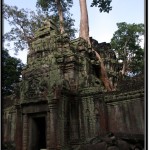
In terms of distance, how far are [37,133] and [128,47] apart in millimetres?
13460

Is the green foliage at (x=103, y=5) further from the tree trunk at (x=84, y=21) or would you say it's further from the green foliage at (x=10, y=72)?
the green foliage at (x=10, y=72)

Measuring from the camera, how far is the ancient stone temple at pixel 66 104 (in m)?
10.8

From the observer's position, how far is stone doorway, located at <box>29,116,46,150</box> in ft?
39.4

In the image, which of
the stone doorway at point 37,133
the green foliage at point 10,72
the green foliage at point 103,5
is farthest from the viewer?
the green foliage at point 10,72

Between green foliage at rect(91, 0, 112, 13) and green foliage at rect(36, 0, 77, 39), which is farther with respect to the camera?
green foliage at rect(36, 0, 77, 39)

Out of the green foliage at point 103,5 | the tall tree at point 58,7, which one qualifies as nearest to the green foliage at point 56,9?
the tall tree at point 58,7

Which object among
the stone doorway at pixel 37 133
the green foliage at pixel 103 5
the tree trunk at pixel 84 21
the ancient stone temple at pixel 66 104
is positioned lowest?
the stone doorway at pixel 37 133

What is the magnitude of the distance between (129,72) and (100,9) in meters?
14.6

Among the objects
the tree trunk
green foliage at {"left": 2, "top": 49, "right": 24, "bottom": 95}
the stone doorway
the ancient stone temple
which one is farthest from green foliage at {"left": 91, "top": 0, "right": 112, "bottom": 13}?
green foliage at {"left": 2, "top": 49, "right": 24, "bottom": 95}

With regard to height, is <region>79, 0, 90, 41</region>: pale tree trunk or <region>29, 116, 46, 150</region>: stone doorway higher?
<region>79, 0, 90, 41</region>: pale tree trunk

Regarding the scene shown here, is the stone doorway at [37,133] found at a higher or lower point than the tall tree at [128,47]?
lower

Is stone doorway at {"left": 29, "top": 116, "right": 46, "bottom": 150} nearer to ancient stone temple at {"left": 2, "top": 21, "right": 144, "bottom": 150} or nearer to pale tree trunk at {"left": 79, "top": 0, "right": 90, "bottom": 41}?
ancient stone temple at {"left": 2, "top": 21, "right": 144, "bottom": 150}

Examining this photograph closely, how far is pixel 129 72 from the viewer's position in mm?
23312

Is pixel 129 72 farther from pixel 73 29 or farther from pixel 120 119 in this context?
pixel 120 119
